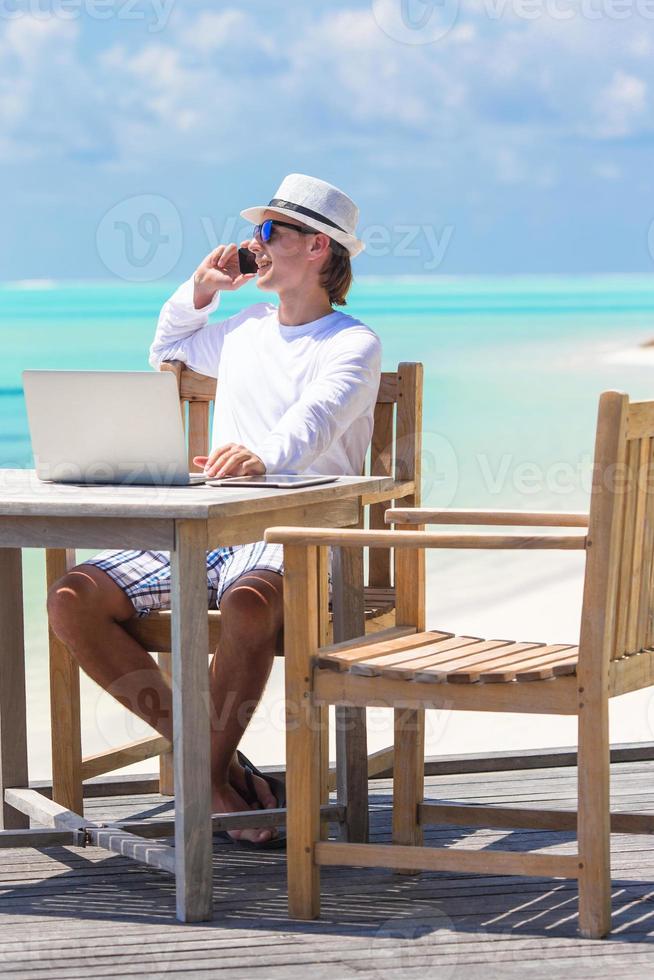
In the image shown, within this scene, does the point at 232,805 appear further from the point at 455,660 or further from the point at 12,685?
the point at 455,660

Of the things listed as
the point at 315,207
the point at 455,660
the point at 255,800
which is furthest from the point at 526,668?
the point at 315,207

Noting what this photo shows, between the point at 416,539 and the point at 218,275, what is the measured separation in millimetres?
1378

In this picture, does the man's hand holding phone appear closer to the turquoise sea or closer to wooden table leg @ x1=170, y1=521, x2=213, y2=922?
wooden table leg @ x1=170, y1=521, x2=213, y2=922

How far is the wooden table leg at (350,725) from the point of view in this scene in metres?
3.21

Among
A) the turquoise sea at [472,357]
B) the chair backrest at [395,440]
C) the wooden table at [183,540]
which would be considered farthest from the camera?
the turquoise sea at [472,357]

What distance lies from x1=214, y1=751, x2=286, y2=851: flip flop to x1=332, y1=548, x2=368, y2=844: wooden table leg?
0.19m

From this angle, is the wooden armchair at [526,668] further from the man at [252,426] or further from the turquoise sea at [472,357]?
the turquoise sea at [472,357]

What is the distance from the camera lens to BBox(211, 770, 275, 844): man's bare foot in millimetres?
3252

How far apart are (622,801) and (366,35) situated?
32303 millimetres

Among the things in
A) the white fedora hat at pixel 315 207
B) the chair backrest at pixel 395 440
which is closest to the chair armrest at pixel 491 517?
the chair backrest at pixel 395 440

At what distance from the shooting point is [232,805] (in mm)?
3262

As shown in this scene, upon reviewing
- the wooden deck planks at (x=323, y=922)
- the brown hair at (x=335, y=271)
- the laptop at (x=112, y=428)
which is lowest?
the wooden deck planks at (x=323, y=922)

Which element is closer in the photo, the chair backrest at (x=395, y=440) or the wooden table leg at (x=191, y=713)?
the wooden table leg at (x=191, y=713)

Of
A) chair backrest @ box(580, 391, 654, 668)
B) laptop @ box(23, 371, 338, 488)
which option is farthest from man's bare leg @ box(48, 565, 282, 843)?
chair backrest @ box(580, 391, 654, 668)
